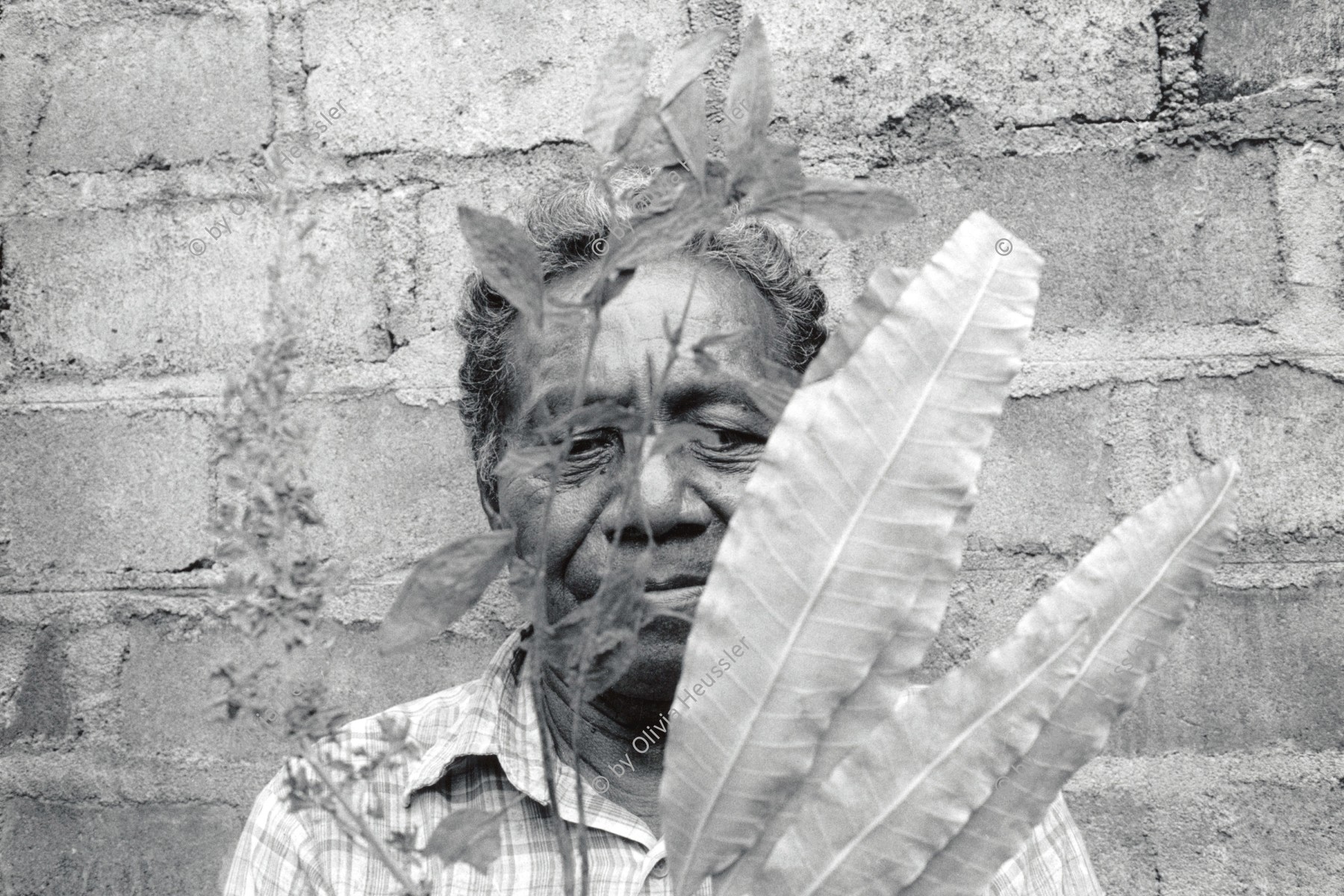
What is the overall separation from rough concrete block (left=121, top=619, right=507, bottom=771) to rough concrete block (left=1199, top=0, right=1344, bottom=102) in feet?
3.43

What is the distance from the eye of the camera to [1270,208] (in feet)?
4.40

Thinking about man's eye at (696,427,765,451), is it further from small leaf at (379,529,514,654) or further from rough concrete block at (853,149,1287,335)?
small leaf at (379,529,514,654)

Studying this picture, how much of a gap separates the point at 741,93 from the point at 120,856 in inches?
52.8

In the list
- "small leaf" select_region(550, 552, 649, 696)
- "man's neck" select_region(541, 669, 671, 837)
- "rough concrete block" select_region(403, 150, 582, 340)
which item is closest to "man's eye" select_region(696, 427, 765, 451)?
"man's neck" select_region(541, 669, 671, 837)

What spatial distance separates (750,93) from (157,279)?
1256 millimetres

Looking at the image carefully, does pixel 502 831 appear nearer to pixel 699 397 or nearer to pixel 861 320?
pixel 699 397

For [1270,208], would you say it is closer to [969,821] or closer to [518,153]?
[518,153]

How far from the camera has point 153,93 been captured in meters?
1.49

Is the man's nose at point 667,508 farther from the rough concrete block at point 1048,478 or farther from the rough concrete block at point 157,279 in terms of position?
the rough concrete block at point 157,279

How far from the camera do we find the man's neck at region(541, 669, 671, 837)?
116 cm

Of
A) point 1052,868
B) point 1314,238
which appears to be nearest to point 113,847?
→ point 1052,868

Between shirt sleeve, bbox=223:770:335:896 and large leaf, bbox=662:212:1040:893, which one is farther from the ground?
large leaf, bbox=662:212:1040:893

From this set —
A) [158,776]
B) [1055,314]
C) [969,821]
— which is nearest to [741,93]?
[969,821]

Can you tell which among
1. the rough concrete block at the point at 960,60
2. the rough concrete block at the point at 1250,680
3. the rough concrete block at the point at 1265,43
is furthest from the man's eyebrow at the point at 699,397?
the rough concrete block at the point at 1265,43
